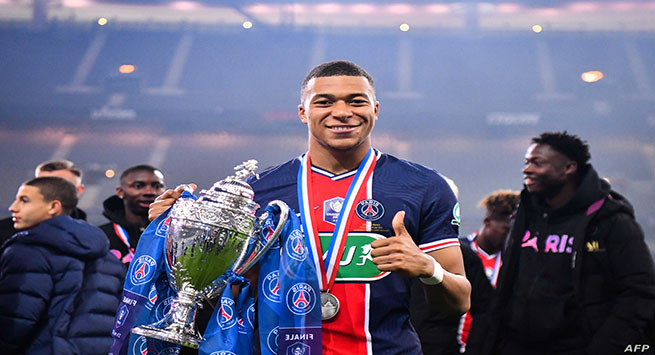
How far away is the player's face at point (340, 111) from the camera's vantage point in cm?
173

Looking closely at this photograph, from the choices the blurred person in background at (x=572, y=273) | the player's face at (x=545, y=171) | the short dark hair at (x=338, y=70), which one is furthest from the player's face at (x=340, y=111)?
the player's face at (x=545, y=171)

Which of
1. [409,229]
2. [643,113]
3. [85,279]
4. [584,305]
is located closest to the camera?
[409,229]

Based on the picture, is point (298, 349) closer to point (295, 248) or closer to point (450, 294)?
point (295, 248)

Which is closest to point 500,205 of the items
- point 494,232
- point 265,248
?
point 494,232

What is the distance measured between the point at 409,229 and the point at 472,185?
17.0ft

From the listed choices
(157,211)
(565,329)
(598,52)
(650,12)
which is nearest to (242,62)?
(598,52)

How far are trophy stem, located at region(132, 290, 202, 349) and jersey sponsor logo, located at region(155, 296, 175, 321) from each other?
0.06m

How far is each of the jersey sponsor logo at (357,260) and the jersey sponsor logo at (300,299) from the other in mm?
153

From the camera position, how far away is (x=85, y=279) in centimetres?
295

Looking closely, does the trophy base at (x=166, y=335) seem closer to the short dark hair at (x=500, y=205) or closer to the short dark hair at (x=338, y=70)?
the short dark hair at (x=338, y=70)

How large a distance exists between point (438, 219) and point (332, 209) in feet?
0.87

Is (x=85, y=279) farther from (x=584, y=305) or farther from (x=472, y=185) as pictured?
(x=472, y=185)

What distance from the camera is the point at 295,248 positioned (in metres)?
1.55

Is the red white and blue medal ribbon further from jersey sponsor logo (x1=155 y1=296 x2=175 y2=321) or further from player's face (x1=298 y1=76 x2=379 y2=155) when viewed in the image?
jersey sponsor logo (x1=155 y1=296 x2=175 y2=321)
